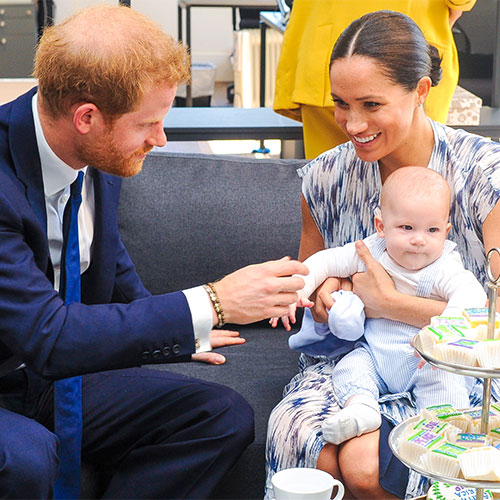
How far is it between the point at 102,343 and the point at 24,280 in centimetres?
20

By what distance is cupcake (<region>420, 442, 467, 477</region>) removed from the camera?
1238mm

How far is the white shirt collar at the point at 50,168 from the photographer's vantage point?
6.42 feet

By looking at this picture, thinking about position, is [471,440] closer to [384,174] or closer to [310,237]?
[384,174]

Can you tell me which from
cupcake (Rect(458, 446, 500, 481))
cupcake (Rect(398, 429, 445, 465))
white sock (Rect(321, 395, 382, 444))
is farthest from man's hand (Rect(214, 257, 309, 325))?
cupcake (Rect(458, 446, 500, 481))

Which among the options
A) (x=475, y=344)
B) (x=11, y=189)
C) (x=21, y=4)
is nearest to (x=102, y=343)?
(x=11, y=189)

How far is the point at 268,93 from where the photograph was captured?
25.1ft

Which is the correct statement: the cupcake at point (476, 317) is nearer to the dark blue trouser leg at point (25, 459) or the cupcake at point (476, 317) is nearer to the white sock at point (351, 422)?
the white sock at point (351, 422)

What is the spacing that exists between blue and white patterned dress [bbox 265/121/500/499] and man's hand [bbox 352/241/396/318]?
0.57 ft

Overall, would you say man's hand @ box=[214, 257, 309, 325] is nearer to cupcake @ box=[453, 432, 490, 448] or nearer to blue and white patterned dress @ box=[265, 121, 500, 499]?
blue and white patterned dress @ box=[265, 121, 500, 499]

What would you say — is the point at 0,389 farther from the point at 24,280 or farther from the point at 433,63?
the point at 433,63

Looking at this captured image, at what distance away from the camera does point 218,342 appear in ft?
7.97

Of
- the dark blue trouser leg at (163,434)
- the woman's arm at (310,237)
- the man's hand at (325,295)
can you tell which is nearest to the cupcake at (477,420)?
the man's hand at (325,295)

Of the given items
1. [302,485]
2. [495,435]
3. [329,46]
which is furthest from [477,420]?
[329,46]

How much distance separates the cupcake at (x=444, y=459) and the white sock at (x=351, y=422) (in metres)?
0.57
